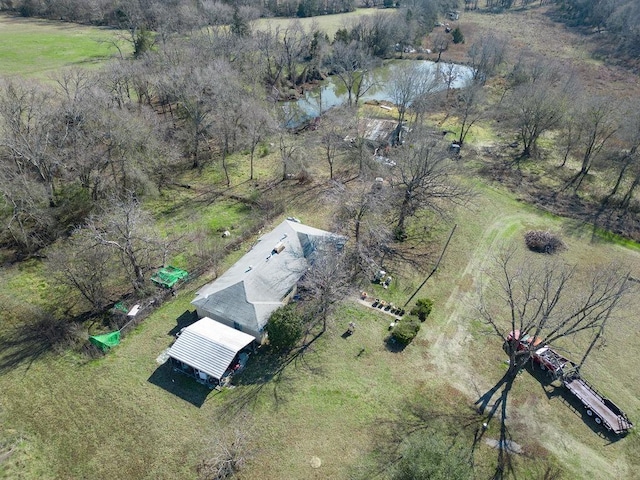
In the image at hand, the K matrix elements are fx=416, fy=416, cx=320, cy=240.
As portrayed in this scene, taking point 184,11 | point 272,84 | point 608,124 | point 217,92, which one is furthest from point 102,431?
point 184,11

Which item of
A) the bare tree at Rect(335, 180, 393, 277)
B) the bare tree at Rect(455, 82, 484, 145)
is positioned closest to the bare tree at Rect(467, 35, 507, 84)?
the bare tree at Rect(455, 82, 484, 145)

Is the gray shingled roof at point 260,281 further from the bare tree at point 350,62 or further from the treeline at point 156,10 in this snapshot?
the treeline at point 156,10

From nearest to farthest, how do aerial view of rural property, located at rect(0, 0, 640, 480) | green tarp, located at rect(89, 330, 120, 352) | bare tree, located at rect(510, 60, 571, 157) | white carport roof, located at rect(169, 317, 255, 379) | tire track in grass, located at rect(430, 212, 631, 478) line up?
tire track in grass, located at rect(430, 212, 631, 478), aerial view of rural property, located at rect(0, 0, 640, 480), white carport roof, located at rect(169, 317, 255, 379), green tarp, located at rect(89, 330, 120, 352), bare tree, located at rect(510, 60, 571, 157)

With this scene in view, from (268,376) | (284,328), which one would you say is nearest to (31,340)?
(268,376)

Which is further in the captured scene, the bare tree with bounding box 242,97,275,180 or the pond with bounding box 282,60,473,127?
the pond with bounding box 282,60,473,127

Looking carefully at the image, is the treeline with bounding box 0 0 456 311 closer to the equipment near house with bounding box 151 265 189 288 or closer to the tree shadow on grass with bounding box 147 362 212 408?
the equipment near house with bounding box 151 265 189 288

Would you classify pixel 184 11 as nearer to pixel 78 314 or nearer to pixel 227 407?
pixel 78 314

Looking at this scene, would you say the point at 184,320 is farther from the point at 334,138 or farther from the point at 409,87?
the point at 409,87
